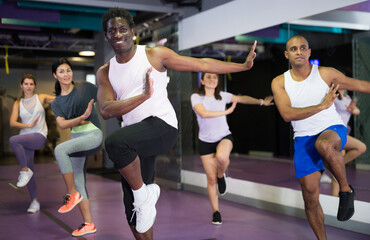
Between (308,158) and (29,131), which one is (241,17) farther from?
(29,131)

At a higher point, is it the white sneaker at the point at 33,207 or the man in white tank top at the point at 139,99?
the man in white tank top at the point at 139,99

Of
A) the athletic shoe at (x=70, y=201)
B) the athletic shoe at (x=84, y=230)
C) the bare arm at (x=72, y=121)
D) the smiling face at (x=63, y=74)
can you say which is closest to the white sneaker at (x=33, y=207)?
the athletic shoe at (x=84, y=230)

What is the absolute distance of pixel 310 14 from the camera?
4750 millimetres

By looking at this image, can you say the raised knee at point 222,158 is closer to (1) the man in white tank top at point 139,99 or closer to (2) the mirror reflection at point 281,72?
(2) the mirror reflection at point 281,72

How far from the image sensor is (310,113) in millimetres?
3188

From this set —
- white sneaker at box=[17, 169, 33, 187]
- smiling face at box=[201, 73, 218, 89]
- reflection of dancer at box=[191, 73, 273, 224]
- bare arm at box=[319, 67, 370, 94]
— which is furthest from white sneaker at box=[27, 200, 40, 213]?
bare arm at box=[319, 67, 370, 94]

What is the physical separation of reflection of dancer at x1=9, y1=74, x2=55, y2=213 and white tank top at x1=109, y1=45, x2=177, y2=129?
9.42 feet

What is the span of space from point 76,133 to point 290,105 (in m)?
2.10

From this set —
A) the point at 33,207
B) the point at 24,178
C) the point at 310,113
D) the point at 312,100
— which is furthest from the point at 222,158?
the point at 33,207

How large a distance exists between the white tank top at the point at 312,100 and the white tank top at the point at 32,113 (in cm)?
325

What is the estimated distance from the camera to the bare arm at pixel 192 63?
Answer: 2717 mm

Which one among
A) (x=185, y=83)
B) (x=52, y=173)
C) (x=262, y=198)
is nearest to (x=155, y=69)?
(x=262, y=198)

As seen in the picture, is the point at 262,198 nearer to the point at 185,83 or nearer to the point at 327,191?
the point at 327,191

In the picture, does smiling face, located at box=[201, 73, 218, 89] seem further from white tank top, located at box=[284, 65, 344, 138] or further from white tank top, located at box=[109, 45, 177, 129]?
white tank top, located at box=[109, 45, 177, 129]
